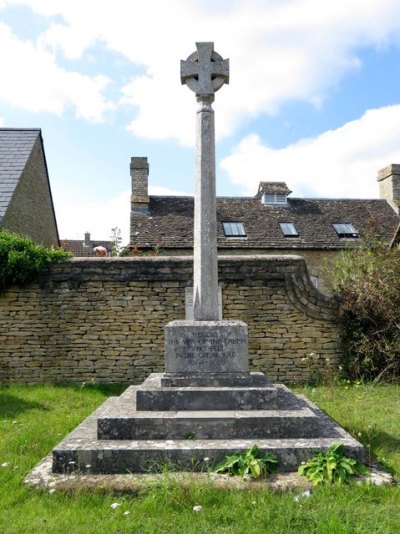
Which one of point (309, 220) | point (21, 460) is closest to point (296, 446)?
point (21, 460)

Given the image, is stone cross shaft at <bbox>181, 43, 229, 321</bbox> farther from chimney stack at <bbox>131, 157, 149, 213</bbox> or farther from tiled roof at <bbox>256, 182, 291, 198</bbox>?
tiled roof at <bbox>256, 182, 291, 198</bbox>

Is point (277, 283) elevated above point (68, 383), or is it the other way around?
point (277, 283)

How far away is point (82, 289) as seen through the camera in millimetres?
9312

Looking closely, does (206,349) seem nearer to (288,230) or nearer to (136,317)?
(136,317)

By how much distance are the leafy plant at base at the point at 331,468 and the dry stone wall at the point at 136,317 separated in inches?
209

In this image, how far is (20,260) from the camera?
9.09m

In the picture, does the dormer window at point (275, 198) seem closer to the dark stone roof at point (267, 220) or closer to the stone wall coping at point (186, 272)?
the dark stone roof at point (267, 220)

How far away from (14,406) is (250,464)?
471 centimetres

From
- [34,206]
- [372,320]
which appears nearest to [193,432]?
[372,320]

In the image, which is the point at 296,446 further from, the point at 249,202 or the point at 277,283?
the point at 249,202

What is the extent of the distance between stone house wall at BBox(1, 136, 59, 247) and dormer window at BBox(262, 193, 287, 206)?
977cm

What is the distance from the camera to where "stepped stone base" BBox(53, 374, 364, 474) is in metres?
4.00

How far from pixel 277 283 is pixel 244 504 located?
6362mm

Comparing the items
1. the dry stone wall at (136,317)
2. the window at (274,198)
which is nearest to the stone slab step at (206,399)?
the dry stone wall at (136,317)
